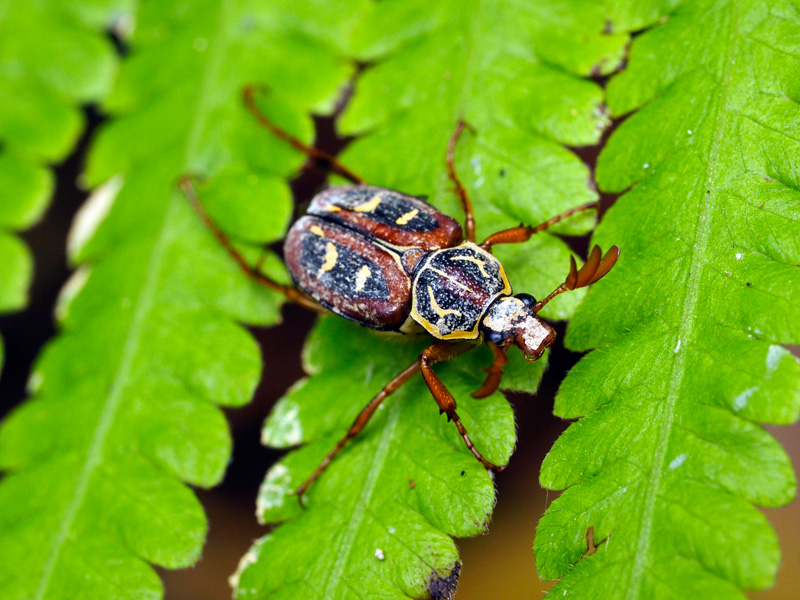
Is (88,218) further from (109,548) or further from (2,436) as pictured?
(109,548)

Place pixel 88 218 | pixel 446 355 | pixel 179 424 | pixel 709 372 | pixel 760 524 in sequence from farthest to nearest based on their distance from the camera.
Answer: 1. pixel 88 218
2. pixel 179 424
3. pixel 446 355
4. pixel 709 372
5. pixel 760 524

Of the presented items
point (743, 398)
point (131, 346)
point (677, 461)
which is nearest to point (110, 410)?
point (131, 346)

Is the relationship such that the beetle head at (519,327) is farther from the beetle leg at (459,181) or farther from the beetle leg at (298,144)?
the beetle leg at (298,144)

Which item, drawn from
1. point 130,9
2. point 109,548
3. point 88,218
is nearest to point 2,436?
point 109,548

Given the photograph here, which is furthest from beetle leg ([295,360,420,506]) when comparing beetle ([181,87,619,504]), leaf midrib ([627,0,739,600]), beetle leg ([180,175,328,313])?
leaf midrib ([627,0,739,600])

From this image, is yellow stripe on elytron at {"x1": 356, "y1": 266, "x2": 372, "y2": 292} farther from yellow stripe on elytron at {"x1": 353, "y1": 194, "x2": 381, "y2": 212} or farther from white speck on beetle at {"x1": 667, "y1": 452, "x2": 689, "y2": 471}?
white speck on beetle at {"x1": 667, "y1": 452, "x2": 689, "y2": 471}

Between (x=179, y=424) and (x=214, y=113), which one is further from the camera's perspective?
(x=214, y=113)

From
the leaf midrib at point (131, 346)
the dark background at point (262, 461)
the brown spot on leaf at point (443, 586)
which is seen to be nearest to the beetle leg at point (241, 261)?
the leaf midrib at point (131, 346)
